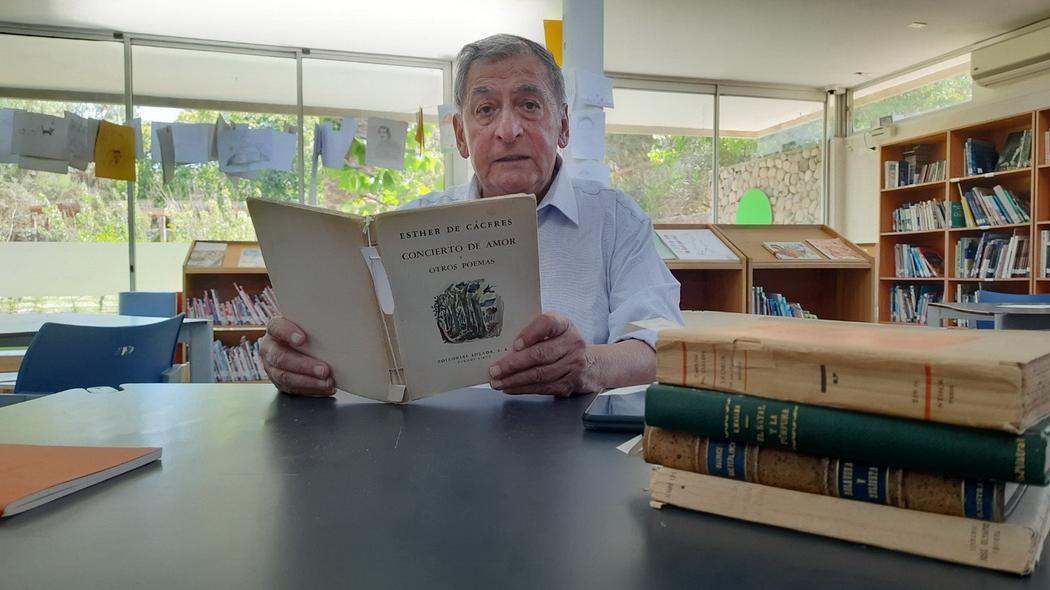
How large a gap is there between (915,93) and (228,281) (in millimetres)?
6376

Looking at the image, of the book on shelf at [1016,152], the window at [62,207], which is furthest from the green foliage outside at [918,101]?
the window at [62,207]

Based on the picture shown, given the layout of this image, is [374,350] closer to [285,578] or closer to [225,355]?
[285,578]

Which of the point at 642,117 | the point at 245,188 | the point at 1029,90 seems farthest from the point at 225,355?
the point at 1029,90

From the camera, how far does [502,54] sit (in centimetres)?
149

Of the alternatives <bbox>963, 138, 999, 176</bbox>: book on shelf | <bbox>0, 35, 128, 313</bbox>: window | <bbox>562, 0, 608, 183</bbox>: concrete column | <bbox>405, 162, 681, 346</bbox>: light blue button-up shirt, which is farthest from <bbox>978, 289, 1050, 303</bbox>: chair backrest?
<bbox>0, 35, 128, 313</bbox>: window

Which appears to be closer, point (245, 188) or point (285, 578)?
point (285, 578)

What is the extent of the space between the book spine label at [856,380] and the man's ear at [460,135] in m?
1.24

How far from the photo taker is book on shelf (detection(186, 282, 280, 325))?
3988 millimetres

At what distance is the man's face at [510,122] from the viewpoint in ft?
4.91

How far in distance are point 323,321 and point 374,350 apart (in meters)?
0.09

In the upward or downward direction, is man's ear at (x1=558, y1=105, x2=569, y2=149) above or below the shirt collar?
above

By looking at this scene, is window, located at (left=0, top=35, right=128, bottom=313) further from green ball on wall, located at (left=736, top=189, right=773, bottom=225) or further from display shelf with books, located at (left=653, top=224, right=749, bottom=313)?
green ball on wall, located at (left=736, top=189, right=773, bottom=225)

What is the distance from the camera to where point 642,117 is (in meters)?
6.99

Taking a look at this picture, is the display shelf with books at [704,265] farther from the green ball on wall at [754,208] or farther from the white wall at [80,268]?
the white wall at [80,268]
